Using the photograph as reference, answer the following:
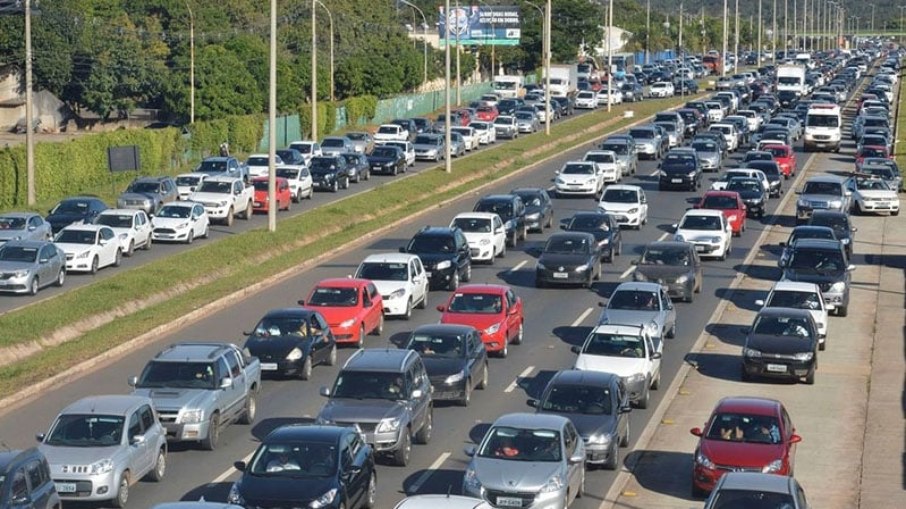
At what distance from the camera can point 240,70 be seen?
10569 centimetres

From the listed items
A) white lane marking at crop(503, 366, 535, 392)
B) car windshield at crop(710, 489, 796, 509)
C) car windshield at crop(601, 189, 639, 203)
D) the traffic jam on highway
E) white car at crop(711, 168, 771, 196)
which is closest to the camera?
car windshield at crop(710, 489, 796, 509)

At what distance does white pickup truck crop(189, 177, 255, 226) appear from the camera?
59406 millimetres

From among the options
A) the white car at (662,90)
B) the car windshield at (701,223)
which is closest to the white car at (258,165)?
the car windshield at (701,223)

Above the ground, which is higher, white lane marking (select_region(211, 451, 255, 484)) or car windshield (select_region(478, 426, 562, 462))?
car windshield (select_region(478, 426, 562, 462))

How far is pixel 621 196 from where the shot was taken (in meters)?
58.7

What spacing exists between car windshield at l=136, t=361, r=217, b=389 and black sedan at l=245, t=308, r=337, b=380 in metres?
4.84

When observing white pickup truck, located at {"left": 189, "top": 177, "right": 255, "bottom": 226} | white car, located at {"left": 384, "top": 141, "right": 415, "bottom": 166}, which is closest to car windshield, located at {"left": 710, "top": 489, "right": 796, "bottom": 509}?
white pickup truck, located at {"left": 189, "top": 177, "right": 255, "bottom": 226}

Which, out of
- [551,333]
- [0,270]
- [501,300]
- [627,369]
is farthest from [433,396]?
[0,270]

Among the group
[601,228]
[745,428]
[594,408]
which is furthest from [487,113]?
[745,428]

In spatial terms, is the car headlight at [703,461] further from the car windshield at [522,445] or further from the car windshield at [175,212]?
Answer: the car windshield at [175,212]

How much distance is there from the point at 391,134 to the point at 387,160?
45.9ft

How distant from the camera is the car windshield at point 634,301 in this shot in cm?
3909

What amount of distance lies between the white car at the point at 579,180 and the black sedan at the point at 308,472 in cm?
4209

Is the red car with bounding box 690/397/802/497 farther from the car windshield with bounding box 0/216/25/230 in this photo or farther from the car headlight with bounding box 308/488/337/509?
the car windshield with bounding box 0/216/25/230
